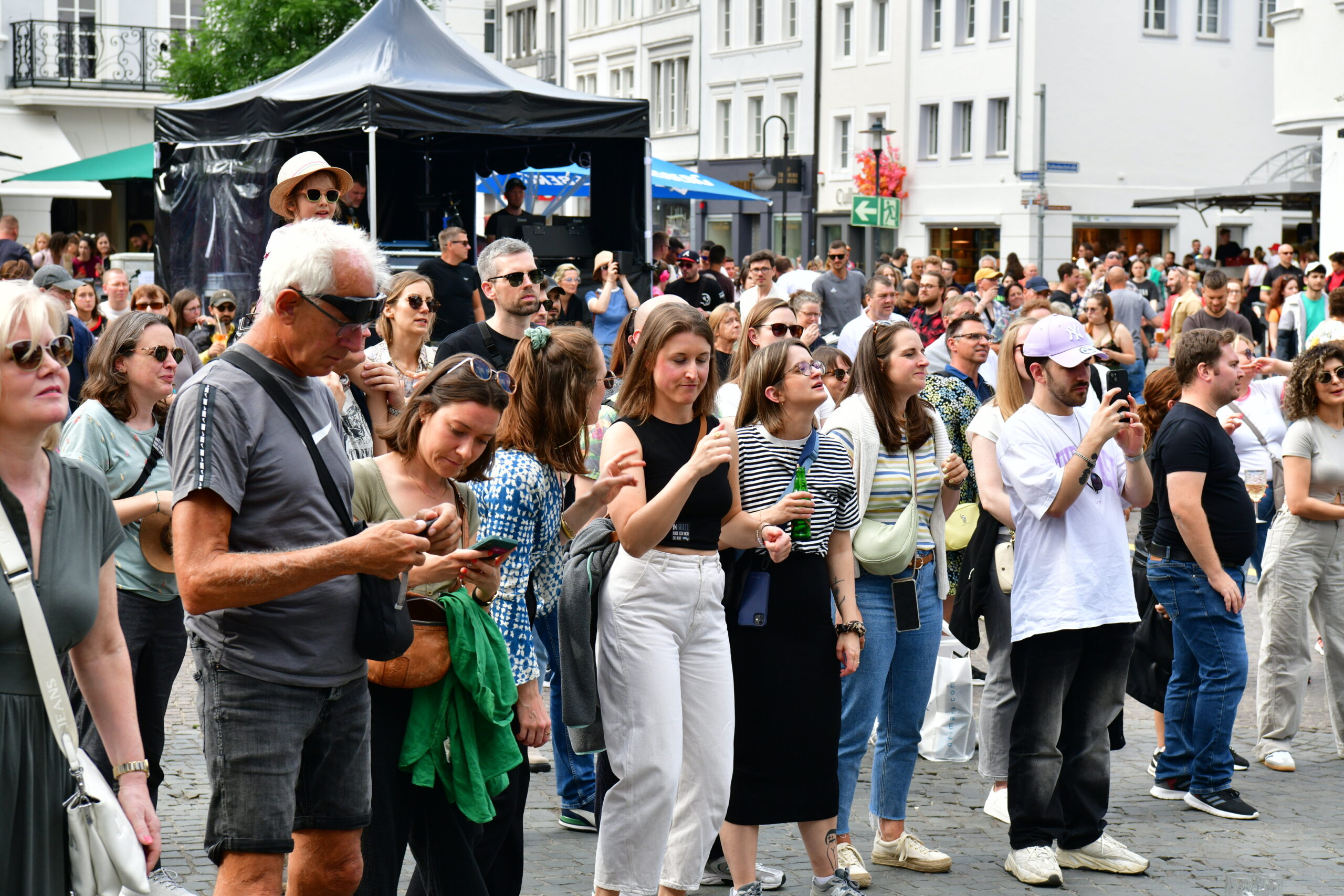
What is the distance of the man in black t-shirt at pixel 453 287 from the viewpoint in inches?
418

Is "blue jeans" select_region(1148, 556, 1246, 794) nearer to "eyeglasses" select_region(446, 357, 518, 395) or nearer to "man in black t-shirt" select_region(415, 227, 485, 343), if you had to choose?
"eyeglasses" select_region(446, 357, 518, 395)

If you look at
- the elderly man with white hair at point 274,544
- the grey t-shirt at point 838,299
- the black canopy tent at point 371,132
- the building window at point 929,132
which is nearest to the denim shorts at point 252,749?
the elderly man with white hair at point 274,544

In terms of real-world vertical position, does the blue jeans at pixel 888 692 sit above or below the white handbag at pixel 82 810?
below

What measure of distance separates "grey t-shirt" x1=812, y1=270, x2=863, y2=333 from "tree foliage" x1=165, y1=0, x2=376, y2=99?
17226 mm

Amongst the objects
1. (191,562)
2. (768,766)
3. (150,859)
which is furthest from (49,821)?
(768,766)

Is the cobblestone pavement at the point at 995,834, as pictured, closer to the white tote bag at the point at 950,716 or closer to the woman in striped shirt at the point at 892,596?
the white tote bag at the point at 950,716

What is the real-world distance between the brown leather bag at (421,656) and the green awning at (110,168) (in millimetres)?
20491

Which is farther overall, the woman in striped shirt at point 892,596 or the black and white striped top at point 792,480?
the woman in striped shirt at point 892,596

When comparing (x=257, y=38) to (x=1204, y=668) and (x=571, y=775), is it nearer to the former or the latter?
(x=571, y=775)

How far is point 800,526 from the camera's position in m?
5.05

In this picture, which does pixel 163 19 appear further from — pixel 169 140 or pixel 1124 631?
pixel 1124 631

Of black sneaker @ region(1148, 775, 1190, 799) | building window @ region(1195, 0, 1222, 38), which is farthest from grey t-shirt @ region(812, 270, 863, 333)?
building window @ region(1195, 0, 1222, 38)

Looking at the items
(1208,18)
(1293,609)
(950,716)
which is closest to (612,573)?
(950,716)

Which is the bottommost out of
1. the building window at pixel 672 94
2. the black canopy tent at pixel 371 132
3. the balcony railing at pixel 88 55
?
the black canopy tent at pixel 371 132
